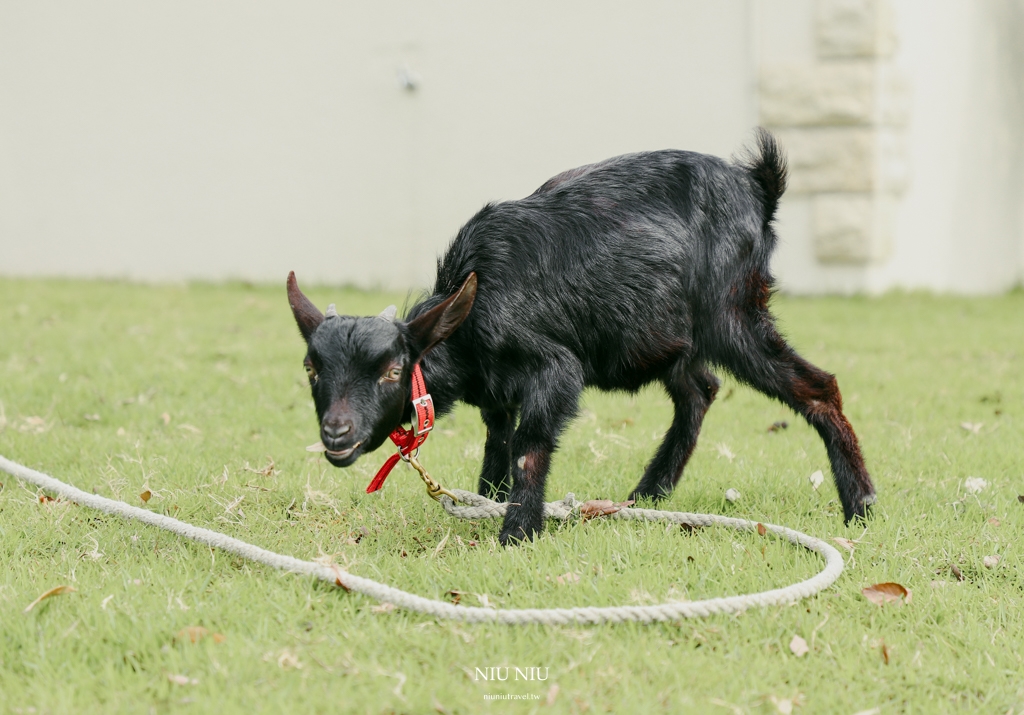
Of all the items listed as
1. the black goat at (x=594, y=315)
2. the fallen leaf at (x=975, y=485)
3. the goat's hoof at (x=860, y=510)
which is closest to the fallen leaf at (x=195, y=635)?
the black goat at (x=594, y=315)

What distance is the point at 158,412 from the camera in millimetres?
5980

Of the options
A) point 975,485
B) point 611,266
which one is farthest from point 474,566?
point 975,485

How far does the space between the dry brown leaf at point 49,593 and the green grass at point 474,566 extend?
0.03 meters

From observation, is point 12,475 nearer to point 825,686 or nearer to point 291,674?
point 291,674

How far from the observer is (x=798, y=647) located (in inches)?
118

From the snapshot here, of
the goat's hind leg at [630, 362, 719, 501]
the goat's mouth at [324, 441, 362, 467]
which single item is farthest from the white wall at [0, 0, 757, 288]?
the goat's mouth at [324, 441, 362, 467]

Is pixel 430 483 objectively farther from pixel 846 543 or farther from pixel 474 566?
pixel 846 543

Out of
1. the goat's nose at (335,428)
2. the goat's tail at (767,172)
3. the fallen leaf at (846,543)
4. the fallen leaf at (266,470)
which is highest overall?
the goat's tail at (767,172)

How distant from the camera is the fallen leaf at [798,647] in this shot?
9.79 feet

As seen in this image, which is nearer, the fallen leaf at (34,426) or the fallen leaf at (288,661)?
the fallen leaf at (288,661)

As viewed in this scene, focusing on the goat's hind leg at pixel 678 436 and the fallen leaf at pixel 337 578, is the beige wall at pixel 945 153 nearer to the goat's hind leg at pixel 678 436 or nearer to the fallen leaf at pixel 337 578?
the goat's hind leg at pixel 678 436

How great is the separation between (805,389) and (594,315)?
927 mm

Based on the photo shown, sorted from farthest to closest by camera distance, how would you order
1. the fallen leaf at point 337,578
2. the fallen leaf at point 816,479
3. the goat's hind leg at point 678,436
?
the fallen leaf at point 816,479 < the goat's hind leg at point 678,436 < the fallen leaf at point 337,578

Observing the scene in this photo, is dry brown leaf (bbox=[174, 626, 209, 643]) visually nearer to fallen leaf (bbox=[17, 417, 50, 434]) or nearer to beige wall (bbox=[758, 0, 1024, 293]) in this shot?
fallen leaf (bbox=[17, 417, 50, 434])
